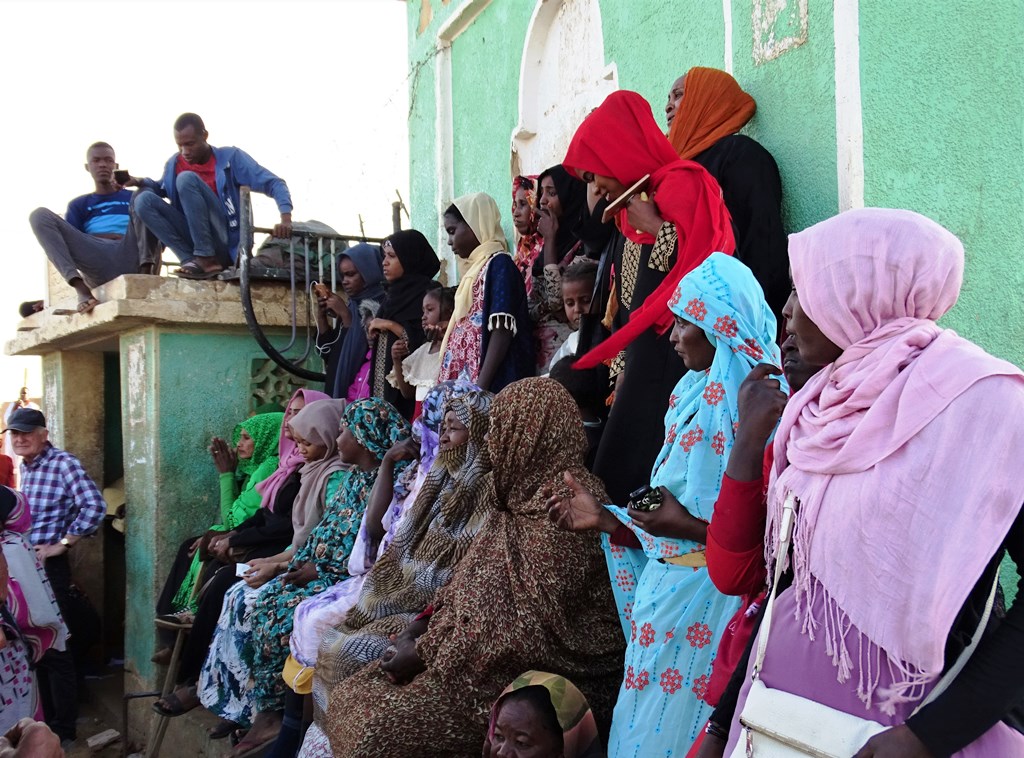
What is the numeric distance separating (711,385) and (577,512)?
48cm

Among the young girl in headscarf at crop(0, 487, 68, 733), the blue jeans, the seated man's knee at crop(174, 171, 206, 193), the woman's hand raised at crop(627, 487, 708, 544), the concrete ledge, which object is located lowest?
the young girl in headscarf at crop(0, 487, 68, 733)

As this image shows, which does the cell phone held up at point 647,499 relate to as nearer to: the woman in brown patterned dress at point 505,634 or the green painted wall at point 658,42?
the woman in brown patterned dress at point 505,634

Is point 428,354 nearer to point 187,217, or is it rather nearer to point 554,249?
point 554,249

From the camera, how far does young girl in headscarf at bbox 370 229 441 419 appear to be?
19.3 ft

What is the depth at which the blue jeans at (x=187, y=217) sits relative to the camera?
23.5 ft

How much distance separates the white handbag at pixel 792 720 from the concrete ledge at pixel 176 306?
593 cm

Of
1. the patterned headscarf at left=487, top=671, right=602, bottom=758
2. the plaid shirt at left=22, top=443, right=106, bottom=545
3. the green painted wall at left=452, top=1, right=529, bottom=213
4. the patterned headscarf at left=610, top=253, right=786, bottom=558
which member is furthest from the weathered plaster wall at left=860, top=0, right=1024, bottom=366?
the plaid shirt at left=22, top=443, right=106, bottom=545

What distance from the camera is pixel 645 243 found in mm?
3475

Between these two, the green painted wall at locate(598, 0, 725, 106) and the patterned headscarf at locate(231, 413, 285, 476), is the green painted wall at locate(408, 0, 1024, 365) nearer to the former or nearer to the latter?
the green painted wall at locate(598, 0, 725, 106)

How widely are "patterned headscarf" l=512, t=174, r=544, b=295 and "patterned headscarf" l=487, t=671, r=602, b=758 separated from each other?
101 inches

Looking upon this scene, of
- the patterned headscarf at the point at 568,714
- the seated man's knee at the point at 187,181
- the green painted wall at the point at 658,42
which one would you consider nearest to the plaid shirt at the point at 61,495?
the seated man's knee at the point at 187,181

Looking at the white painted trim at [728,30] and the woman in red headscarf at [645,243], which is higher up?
the white painted trim at [728,30]

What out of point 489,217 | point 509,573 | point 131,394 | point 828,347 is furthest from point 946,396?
point 131,394

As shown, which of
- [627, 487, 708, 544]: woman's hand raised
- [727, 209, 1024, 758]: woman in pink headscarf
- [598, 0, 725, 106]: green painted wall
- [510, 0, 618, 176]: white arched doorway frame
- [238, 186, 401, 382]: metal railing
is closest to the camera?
[727, 209, 1024, 758]: woman in pink headscarf
